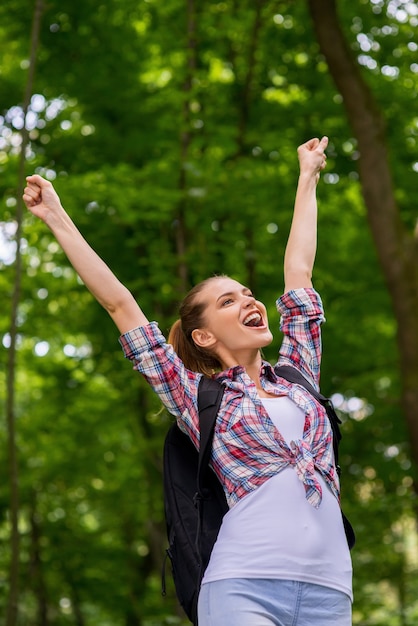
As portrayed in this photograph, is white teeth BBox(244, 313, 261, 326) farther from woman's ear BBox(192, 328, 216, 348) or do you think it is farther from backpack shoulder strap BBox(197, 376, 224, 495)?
backpack shoulder strap BBox(197, 376, 224, 495)

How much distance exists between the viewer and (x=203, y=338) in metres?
2.76

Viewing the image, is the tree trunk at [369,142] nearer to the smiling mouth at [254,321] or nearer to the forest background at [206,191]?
the forest background at [206,191]

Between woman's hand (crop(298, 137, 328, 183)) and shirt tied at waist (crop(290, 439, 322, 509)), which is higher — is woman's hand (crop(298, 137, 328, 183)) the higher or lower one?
the higher one

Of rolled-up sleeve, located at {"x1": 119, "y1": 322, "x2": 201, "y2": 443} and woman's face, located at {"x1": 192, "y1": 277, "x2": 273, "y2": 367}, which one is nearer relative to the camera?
rolled-up sleeve, located at {"x1": 119, "y1": 322, "x2": 201, "y2": 443}

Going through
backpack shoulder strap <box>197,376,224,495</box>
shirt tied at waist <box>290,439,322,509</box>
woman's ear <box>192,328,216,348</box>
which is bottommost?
shirt tied at waist <box>290,439,322,509</box>

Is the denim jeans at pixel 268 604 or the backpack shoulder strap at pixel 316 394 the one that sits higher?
the backpack shoulder strap at pixel 316 394

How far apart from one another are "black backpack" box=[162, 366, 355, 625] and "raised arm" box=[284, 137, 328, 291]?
1.84 feet

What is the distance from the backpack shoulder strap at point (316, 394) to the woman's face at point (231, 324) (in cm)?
13

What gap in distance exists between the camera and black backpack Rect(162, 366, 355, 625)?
2.44 m

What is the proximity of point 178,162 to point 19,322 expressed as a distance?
3.19 meters

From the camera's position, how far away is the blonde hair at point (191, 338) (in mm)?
2781

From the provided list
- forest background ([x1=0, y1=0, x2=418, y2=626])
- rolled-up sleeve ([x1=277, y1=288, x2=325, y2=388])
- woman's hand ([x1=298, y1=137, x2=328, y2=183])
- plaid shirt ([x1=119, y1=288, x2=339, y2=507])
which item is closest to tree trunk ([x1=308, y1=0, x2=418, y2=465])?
forest background ([x1=0, y1=0, x2=418, y2=626])

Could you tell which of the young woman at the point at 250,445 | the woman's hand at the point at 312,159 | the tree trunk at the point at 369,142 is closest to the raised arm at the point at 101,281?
the young woman at the point at 250,445

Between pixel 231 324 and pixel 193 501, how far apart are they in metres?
0.52
